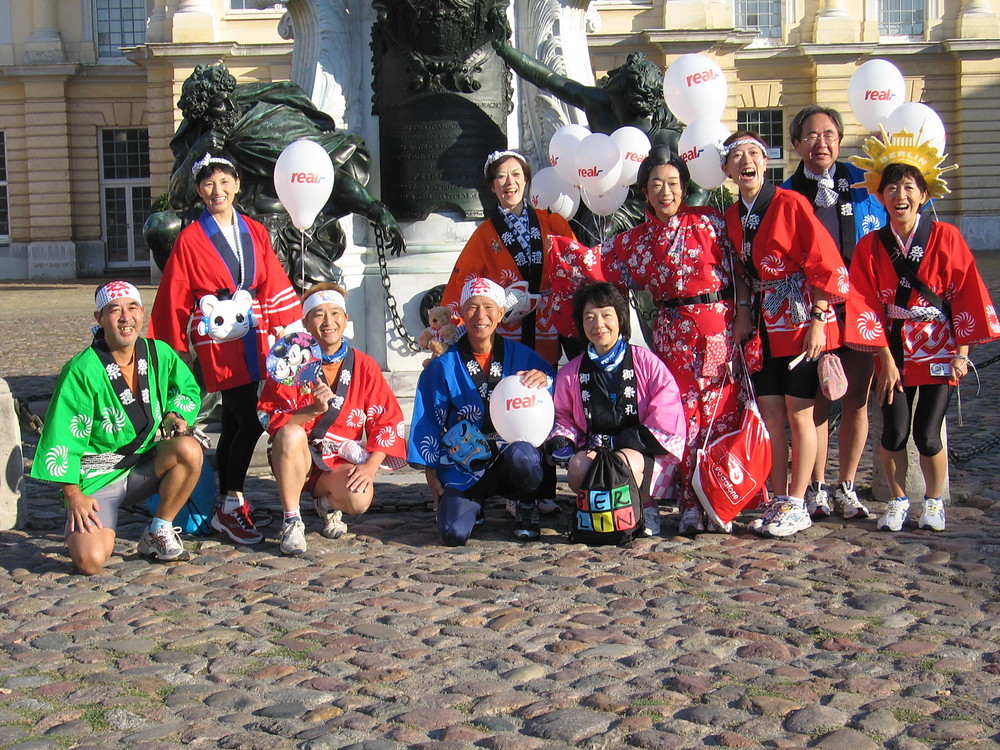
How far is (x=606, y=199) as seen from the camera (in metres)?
7.29

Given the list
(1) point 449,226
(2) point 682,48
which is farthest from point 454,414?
(2) point 682,48

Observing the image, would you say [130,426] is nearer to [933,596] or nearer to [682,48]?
[933,596]

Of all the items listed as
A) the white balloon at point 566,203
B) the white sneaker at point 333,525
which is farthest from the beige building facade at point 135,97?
the white sneaker at point 333,525

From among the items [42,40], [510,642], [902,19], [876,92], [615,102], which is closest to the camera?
[510,642]

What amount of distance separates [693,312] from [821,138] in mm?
974

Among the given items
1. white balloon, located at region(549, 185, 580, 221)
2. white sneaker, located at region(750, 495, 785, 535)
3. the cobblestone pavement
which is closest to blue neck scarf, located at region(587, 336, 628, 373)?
the cobblestone pavement

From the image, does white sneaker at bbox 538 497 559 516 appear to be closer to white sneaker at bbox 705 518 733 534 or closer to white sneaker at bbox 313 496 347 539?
white sneaker at bbox 705 518 733 534

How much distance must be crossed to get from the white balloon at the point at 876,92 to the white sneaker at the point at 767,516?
2.10m

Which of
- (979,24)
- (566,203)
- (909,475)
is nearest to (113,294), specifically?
(566,203)

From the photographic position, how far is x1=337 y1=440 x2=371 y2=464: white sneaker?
620cm

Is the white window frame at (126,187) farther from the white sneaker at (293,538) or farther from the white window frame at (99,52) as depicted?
the white sneaker at (293,538)

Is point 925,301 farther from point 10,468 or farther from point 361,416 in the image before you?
point 10,468

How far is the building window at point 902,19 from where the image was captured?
36.6 meters

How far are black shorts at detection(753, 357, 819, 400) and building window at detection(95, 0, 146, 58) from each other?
108ft
